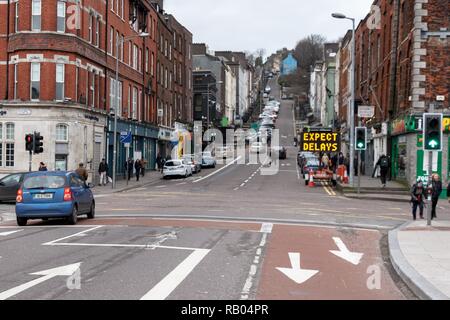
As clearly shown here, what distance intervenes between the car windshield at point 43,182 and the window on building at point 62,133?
21395 mm

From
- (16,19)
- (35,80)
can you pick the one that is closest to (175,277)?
(35,80)

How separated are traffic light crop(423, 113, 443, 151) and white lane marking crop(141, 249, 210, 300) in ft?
27.4

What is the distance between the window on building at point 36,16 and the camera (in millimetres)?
40125

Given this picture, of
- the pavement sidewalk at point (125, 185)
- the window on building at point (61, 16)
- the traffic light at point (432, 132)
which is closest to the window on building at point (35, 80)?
the window on building at point (61, 16)

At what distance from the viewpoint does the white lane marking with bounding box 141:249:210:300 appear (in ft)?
29.9

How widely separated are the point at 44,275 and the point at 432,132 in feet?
40.7

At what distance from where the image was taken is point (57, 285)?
9.87 meters

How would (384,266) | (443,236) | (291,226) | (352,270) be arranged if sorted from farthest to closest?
(291,226) → (443,236) → (384,266) → (352,270)

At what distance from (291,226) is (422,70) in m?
19.9

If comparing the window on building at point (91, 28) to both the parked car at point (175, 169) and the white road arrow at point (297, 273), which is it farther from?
the white road arrow at point (297, 273)

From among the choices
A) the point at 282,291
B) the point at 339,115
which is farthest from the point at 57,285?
the point at 339,115

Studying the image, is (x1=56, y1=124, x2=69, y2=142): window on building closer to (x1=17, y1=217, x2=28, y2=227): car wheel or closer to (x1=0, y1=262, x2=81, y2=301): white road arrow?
(x1=17, y1=217, x2=28, y2=227): car wheel

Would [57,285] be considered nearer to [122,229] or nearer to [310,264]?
[310,264]

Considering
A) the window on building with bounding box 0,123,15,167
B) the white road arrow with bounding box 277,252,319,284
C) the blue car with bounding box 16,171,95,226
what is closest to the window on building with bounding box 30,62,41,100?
the window on building with bounding box 0,123,15,167
